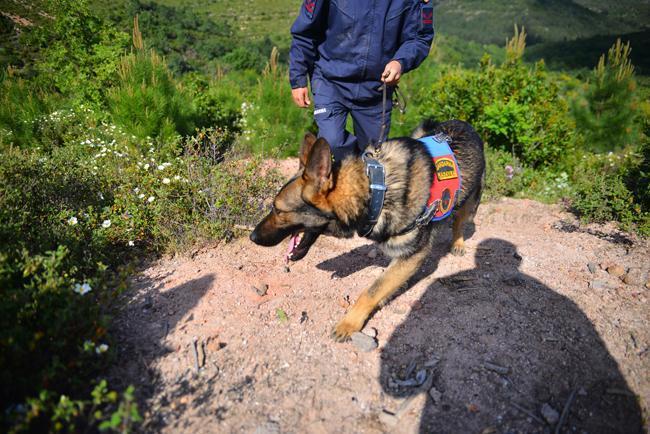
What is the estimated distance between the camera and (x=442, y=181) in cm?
291

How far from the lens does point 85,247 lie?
299 centimetres

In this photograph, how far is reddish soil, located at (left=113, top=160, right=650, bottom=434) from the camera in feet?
6.98

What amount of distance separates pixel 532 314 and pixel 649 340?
2.61 feet

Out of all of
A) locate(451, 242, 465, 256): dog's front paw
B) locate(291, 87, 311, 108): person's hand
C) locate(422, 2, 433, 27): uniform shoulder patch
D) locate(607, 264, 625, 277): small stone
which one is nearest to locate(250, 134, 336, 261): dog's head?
locate(291, 87, 311, 108): person's hand

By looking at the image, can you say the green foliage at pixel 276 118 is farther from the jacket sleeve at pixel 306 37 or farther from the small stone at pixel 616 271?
the small stone at pixel 616 271

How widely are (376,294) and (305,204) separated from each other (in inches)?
36.6

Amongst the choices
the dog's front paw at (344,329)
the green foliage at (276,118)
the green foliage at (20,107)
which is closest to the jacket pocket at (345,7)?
the dog's front paw at (344,329)

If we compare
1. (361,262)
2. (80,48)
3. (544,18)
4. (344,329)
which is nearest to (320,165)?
(344,329)

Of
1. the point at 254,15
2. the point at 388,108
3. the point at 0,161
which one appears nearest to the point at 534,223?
the point at 388,108

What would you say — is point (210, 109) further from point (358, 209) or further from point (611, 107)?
point (611, 107)

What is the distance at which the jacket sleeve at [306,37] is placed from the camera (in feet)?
10.9

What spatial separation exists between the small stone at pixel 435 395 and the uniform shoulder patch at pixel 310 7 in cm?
324

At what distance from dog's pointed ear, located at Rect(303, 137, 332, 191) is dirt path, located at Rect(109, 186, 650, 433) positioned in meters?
1.13

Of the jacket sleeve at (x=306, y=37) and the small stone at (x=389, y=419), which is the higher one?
the jacket sleeve at (x=306, y=37)
